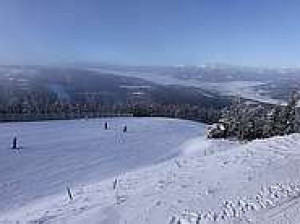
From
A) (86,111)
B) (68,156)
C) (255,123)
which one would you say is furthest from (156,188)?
(86,111)

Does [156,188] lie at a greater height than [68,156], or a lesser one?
greater

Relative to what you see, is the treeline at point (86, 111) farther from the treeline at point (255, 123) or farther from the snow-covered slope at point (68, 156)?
the treeline at point (255, 123)

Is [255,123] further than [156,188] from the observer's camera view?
Yes

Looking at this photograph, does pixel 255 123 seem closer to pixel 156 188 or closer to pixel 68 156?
pixel 68 156

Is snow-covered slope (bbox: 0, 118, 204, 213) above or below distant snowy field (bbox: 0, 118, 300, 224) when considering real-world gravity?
below

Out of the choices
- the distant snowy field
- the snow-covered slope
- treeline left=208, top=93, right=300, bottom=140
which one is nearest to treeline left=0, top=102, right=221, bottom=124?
the snow-covered slope

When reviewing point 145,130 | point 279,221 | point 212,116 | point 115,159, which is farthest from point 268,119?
point 212,116

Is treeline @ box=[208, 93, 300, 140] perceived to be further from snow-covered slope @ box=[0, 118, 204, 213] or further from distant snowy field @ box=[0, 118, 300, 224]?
distant snowy field @ box=[0, 118, 300, 224]

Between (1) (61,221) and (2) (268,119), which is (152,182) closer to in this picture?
(1) (61,221)

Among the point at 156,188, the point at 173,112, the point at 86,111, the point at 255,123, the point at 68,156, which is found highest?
the point at 156,188

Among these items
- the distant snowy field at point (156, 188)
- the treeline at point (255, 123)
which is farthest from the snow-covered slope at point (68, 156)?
the treeline at point (255, 123)
